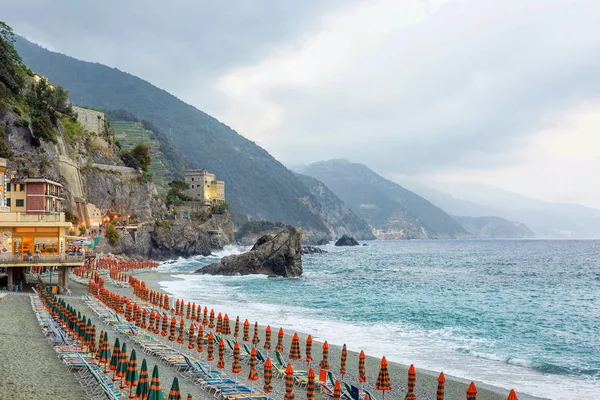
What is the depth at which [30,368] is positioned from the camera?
59.3 ft

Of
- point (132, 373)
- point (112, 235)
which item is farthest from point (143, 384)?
point (112, 235)

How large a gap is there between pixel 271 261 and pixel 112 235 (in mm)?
31517

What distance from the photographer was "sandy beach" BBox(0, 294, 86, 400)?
1559cm

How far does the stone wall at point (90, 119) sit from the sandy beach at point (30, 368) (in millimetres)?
85911

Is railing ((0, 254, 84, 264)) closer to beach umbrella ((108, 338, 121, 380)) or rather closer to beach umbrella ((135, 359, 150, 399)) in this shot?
beach umbrella ((108, 338, 121, 380))

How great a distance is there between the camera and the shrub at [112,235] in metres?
89.4

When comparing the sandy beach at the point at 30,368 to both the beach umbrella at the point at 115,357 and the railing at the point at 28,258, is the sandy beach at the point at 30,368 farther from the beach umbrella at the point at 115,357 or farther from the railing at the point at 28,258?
the railing at the point at 28,258

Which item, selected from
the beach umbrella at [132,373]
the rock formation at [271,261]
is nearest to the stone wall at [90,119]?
the rock formation at [271,261]

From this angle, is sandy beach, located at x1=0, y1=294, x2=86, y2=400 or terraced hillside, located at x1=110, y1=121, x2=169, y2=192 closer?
sandy beach, located at x1=0, y1=294, x2=86, y2=400

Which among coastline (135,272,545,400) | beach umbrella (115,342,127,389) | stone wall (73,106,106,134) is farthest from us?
stone wall (73,106,106,134)

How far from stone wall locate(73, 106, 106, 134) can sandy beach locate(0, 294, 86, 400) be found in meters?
85.9

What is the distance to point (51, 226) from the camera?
41188 mm

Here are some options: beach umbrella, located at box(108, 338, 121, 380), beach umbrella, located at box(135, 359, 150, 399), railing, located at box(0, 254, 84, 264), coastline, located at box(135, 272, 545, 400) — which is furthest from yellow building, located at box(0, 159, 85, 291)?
beach umbrella, located at box(135, 359, 150, 399)

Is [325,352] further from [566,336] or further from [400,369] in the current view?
[566,336]
